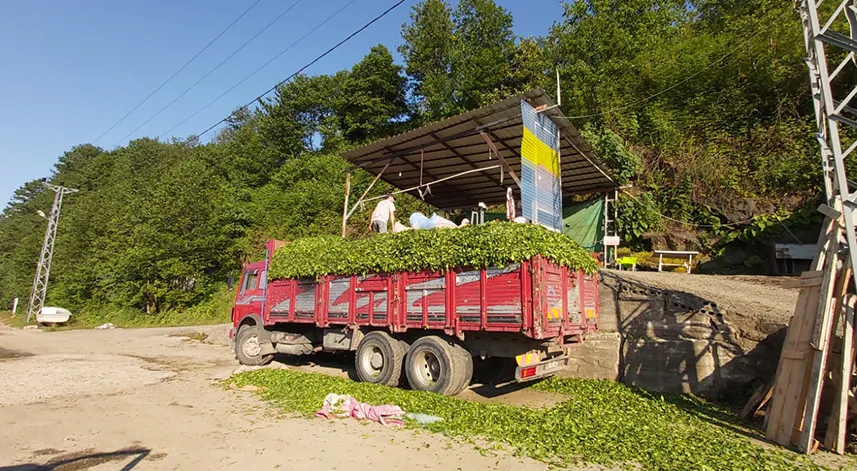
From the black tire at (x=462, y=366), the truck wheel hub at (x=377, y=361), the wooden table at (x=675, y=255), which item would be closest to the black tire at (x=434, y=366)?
the black tire at (x=462, y=366)

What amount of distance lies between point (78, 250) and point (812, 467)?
1508 inches

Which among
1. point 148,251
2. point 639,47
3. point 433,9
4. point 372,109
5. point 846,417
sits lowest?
point 846,417

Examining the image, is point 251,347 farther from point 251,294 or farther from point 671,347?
point 671,347

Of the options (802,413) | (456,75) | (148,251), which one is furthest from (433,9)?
(802,413)

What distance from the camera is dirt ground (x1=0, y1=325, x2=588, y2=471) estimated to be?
4.46 meters

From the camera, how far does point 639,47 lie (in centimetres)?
2111

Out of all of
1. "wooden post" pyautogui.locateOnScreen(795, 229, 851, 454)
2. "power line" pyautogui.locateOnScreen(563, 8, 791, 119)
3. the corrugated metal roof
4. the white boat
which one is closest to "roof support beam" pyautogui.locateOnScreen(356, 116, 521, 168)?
the corrugated metal roof

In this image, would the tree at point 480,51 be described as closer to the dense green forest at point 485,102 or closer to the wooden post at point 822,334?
the dense green forest at point 485,102

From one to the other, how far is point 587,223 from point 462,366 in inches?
367

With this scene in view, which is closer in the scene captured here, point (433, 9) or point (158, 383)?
point (158, 383)

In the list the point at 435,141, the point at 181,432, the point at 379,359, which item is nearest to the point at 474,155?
the point at 435,141

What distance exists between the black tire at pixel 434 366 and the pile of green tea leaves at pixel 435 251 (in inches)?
49.8

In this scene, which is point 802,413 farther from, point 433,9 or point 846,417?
point 433,9

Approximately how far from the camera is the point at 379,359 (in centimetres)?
820
